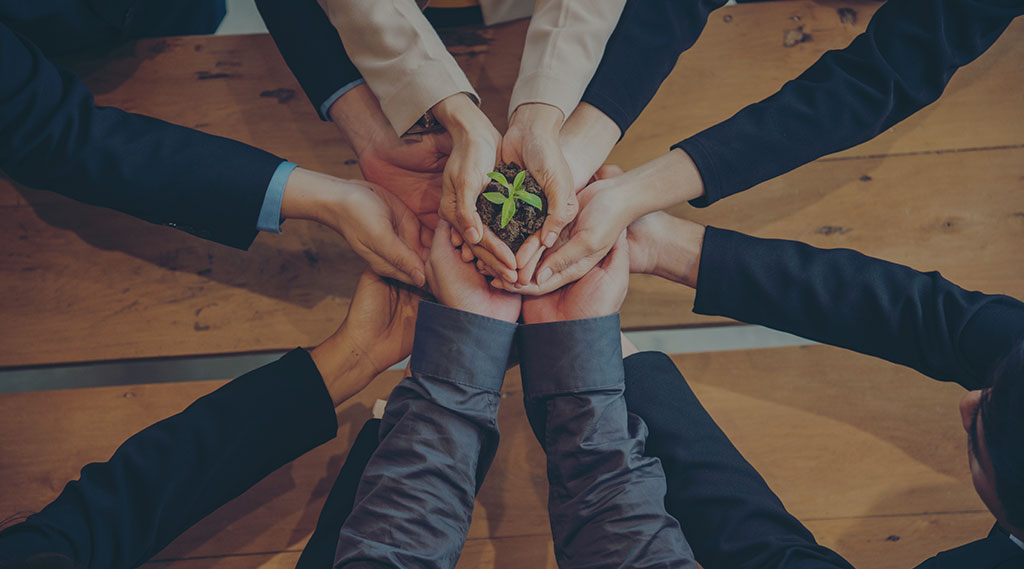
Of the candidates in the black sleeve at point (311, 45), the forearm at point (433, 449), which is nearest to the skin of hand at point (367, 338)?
the forearm at point (433, 449)

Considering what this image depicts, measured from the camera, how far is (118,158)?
4.49 ft

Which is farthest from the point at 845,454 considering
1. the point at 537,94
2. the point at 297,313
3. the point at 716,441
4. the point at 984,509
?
the point at 297,313

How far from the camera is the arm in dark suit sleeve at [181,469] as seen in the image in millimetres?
1190

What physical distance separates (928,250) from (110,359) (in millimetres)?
2103

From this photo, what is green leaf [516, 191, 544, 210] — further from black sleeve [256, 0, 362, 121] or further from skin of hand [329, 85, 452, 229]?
black sleeve [256, 0, 362, 121]

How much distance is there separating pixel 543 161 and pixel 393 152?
1.30 feet

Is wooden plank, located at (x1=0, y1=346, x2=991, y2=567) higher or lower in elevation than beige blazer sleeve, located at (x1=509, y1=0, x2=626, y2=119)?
lower

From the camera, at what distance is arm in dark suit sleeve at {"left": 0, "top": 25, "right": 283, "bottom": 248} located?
1318 mm

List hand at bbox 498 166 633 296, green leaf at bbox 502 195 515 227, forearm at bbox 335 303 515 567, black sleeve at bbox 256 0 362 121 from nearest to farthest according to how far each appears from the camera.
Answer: forearm at bbox 335 303 515 567
green leaf at bbox 502 195 515 227
hand at bbox 498 166 633 296
black sleeve at bbox 256 0 362 121

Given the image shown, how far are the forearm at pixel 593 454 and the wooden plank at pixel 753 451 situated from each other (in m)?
0.27

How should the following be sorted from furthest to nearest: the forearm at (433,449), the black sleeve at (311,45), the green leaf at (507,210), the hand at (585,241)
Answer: the black sleeve at (311,45)
the hand at (585,241)
the green leaf at (507,210)
the forearm at (433,449)

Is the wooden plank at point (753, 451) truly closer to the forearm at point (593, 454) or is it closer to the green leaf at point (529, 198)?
the forearm at point (593, 454)

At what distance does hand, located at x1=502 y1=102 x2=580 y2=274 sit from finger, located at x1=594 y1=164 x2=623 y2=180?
→ 0.14 metres

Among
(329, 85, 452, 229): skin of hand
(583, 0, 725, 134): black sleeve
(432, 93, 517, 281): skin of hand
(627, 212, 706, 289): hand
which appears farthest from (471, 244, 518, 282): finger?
(583, 0, 725, 134): black sleeve
